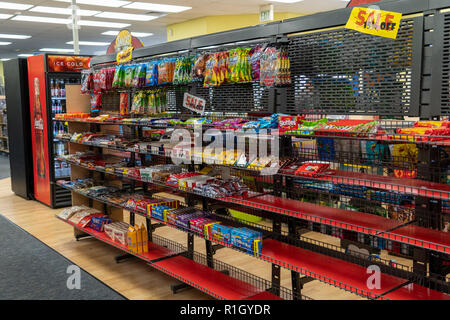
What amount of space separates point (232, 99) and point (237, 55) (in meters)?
0.41

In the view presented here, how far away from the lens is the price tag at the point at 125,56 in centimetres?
437

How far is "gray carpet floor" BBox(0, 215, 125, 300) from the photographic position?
145 inches

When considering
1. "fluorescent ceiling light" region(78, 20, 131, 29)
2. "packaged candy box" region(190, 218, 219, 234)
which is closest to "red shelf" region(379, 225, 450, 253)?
"packaged candy box" region(190, 218, 219, 234)

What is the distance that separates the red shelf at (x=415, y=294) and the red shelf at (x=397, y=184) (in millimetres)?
555

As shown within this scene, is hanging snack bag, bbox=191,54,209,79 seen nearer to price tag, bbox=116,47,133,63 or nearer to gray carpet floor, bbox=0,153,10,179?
price tag, bbox=116,47,133,63

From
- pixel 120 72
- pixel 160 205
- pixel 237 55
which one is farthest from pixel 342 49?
pixel 120 72

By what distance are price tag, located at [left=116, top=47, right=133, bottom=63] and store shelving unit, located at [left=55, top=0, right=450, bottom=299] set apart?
100cm

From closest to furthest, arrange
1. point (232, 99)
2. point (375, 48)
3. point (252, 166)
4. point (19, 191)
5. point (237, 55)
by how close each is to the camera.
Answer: point (375, 48), point (252, 166), point (237, 55), point (232, 99), point (19, 191)

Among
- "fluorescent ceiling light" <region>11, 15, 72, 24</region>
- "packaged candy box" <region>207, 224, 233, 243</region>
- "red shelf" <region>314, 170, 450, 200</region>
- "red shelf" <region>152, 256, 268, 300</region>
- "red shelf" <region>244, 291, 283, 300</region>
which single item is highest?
"fluorescent ceiling light" <region>11, 15, 72, 24</region>

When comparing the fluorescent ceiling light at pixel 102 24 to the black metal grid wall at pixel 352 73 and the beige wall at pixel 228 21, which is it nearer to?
the beige wall at pixel 228 21

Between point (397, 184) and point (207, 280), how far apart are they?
178cm

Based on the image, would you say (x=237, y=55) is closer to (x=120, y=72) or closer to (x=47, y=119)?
(x=120, y=72)

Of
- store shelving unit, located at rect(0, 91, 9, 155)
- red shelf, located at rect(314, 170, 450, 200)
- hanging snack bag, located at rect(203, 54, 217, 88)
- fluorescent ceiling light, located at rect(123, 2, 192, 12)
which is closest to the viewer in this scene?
red shelf, located at rect(314, 170, 450, 200)
